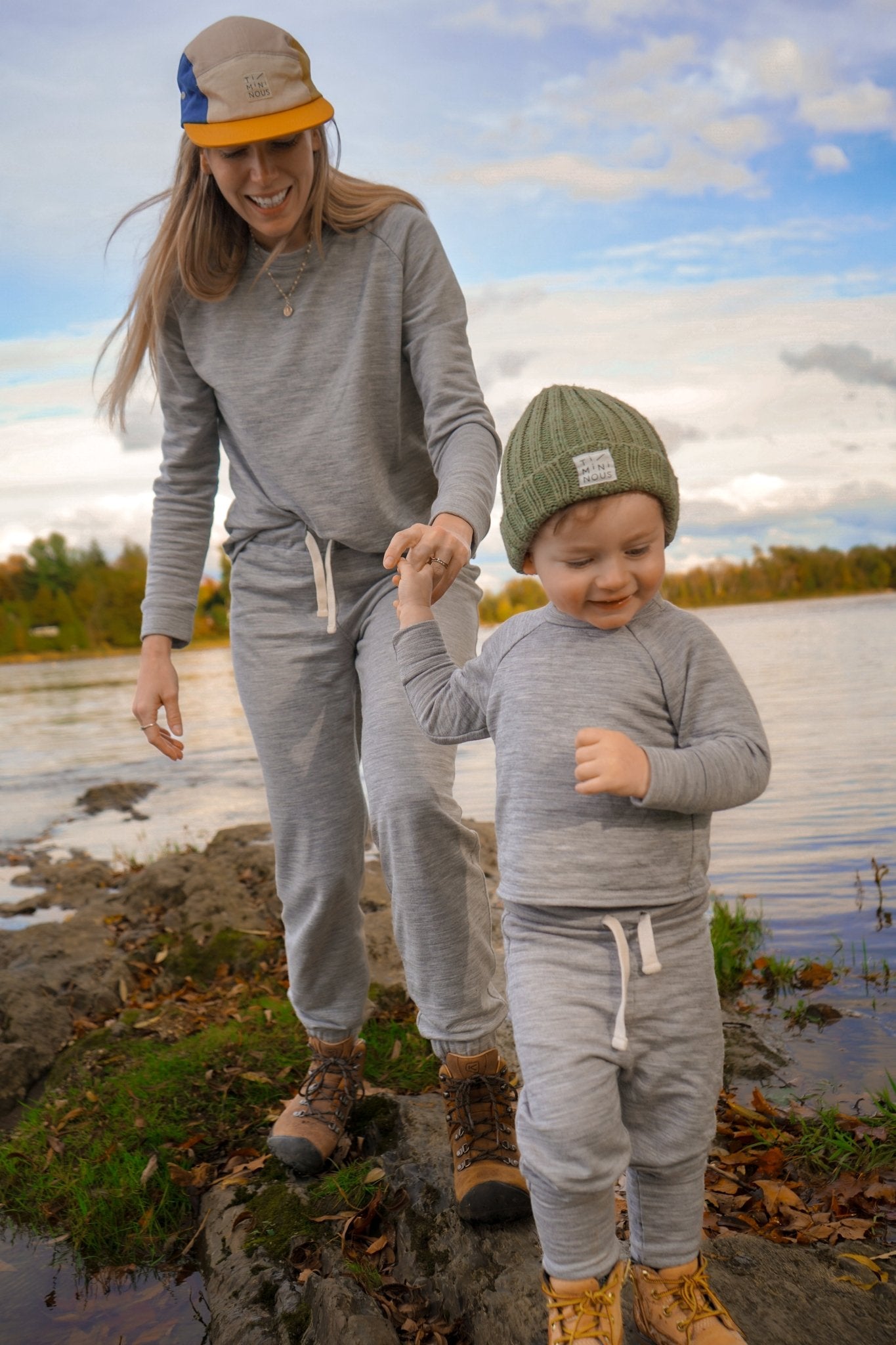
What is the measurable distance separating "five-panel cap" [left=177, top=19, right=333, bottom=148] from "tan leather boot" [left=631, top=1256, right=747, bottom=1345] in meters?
2.55

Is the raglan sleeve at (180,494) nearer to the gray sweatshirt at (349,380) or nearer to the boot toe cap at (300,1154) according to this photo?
the gray sweatshirt at (349,380)

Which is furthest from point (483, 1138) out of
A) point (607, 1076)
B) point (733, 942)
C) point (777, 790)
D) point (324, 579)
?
point (777, 790)

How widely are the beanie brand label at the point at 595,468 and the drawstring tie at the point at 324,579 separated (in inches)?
40.9

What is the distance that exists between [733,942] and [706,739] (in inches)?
107

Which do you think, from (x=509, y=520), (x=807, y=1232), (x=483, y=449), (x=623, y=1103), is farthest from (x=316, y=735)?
(x=807, y=1232)

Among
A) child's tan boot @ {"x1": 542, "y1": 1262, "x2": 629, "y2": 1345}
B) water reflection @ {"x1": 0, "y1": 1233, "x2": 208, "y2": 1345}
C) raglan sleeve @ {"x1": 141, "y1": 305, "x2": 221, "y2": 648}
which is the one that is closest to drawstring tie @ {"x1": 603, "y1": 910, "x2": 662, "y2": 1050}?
child's tan boot @ {"x1": 542, "y1": 1262, "x2": 629, "y2": 1345}

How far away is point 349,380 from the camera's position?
2.87 metres

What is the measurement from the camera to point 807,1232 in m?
2.66

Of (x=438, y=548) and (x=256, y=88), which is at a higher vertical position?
(x=256, y=88)

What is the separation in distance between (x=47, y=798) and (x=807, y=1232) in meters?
9.66

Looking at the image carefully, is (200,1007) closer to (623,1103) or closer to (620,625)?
(623,1103)

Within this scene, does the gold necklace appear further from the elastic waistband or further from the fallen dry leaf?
the fallen dry leaf

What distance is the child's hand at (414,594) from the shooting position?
2383mm

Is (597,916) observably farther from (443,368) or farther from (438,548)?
(443,368)
